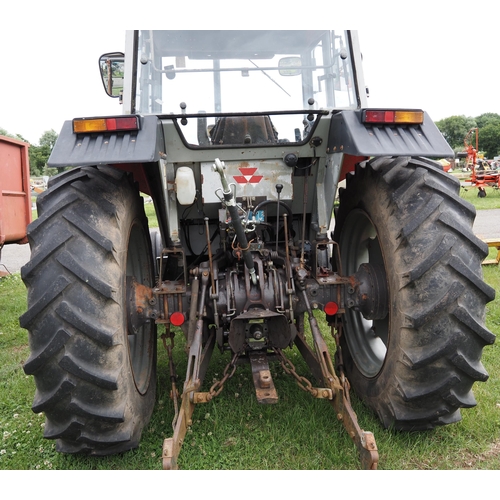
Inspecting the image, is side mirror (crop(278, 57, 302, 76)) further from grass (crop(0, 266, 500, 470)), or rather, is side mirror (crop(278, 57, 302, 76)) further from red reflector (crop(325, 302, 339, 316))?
grass (crop(0, 266, 500, 470))

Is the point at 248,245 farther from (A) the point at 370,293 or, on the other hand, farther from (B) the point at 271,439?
(B) the point at 271,439

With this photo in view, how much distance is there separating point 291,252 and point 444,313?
120 cm

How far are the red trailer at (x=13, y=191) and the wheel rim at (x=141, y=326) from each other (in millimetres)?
2697

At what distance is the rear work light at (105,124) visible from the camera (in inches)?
91.8

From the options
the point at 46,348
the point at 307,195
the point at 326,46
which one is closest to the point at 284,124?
the point at 307,195

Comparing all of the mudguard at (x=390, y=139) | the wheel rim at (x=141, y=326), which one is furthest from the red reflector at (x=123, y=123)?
the mudguard at (x=390, y=139)

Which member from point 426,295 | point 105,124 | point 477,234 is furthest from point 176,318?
point 477,234

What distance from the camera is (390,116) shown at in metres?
2.45

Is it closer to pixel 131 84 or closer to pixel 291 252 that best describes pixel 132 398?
pixel 291 252

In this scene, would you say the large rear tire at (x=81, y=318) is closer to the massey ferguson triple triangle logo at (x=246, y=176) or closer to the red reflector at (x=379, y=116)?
the massey ferguson triple triangle logo at (x=246, y=176)

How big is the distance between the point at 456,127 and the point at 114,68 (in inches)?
3031

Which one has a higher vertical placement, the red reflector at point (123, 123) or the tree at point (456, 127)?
the tree at point (456, 127)

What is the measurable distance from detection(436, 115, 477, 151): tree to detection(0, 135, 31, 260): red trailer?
7144 cm

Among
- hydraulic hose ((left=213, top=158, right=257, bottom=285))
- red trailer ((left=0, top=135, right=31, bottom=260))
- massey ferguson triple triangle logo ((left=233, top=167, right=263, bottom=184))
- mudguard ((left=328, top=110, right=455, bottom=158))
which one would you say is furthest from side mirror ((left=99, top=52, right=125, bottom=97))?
red trailer ((left=0, top=135, right=31, bottom=260))
